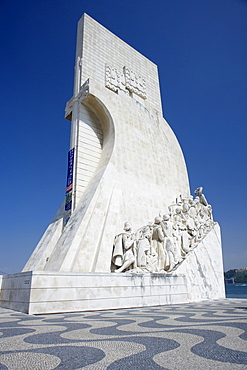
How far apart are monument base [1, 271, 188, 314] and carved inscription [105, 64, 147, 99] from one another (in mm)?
7597

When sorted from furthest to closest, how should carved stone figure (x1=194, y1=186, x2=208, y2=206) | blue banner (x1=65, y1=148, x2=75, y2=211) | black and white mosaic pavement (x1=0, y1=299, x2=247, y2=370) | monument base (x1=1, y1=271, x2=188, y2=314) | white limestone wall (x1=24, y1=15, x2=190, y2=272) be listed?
carved stone figure (x1=194, y1=186, x2=208, y2=206) < blue banner (x1=65, y1=148, x2=75, y2=211) < white limestone wall (x1=24, y1=15, x2=190, y2=272) < monument base (x1=1, y1=271, x2=188, y2=314) < black and white mosaic pavement (x1=0, y1=299, x2=247, y2=370)

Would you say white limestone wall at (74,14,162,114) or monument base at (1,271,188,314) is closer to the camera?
monument base at (1,271,188,314)

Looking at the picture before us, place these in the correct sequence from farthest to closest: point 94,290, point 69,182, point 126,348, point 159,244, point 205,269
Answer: point 69,182, point 205,269, point 159,244, point 94,290, point 126,348

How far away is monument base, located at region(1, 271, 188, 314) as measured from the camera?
13.5 feet

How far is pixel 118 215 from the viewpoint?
742 centimetres

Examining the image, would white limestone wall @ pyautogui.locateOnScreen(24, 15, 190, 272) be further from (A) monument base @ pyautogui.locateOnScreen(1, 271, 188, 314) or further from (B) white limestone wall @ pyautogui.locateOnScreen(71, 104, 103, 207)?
(A) monument base @ pyautogui.locateOnScreen(1, 271, 188, 314)

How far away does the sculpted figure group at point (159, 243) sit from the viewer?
6320mm

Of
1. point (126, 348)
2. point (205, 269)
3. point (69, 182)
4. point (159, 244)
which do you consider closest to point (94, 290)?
point (159, 244)

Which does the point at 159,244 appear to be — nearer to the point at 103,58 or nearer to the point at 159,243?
the point at 159,243

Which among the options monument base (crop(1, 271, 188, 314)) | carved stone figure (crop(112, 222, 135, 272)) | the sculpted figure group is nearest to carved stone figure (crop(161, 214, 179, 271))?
the sculpted figure group

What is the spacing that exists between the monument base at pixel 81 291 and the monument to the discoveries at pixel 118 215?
0.6 inches

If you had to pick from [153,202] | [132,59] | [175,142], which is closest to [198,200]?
[153,202]

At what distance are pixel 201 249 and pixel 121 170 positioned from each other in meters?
3.25

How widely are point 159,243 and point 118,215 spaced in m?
1.27
